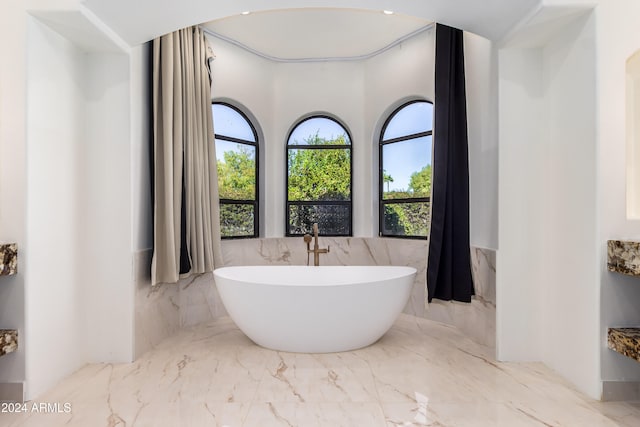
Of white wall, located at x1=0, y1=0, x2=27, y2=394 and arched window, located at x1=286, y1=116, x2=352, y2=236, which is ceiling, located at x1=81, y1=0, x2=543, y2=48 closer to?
white wall, located at x1=0, y1=0, x2=27, y2=394

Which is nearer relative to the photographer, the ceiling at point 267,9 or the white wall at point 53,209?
the white wall at point 53,209

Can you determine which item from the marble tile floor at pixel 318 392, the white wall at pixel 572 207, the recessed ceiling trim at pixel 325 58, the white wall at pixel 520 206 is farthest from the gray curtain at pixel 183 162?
the white wall at pixel 572 207

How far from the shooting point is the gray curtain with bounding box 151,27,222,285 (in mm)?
2943

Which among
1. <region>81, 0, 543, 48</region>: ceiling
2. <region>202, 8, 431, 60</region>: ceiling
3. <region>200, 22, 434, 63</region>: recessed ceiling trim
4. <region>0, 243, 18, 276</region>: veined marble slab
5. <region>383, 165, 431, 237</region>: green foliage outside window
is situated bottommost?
<region>0, 243, 18, 276</region>: veined marble slab

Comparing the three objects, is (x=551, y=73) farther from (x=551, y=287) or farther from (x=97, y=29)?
(x=97, y=29)

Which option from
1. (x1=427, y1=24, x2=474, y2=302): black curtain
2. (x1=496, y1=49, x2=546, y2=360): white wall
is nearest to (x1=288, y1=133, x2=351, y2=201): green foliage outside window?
(x1=427, y1=24, x2=474, y2=302): black curtain

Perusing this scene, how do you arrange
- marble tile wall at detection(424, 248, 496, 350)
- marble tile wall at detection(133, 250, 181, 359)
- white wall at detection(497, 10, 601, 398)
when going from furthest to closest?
1. marble tile wall at detection(424, 248, 496, 350)
2. marble tile wall at detection(133, 250, 181, 359)
3. white wall at detection(497, 10, 601, 398)

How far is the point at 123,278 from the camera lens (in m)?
2.63

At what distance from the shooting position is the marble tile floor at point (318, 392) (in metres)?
1.92

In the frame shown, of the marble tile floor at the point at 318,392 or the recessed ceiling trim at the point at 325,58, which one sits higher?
the recessed ceiling trim at the point at 325,58

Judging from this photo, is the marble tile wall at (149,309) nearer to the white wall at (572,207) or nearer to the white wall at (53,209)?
the white wall at (53,209)

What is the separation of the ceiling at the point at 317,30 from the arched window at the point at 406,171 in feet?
2.26

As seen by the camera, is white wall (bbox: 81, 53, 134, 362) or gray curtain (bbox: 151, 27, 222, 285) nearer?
white wall (bbox: 81, 53, 134, 362)

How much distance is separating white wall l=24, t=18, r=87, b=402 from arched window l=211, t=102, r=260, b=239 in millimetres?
1638
